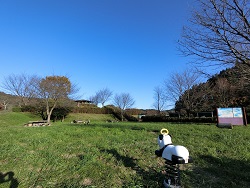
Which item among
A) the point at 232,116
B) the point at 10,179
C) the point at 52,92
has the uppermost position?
the point at 52,92

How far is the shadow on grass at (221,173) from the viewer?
2.78 meters

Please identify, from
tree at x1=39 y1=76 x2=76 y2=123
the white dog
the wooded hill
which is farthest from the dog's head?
the wooded hill

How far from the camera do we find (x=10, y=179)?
261 centimetres

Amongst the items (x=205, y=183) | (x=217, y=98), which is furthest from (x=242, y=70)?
(x=217, y=98)

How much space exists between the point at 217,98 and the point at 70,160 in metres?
27.0

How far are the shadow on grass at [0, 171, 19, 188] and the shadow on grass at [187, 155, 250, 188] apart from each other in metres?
2.68

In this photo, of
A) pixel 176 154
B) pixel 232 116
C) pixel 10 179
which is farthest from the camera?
pixel 232 116

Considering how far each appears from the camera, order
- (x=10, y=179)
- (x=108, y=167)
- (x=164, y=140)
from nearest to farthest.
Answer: (x=164, y=140) < (x=10, y=179) < (x=108, y=167)

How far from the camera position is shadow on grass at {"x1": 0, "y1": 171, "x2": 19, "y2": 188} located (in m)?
2.48

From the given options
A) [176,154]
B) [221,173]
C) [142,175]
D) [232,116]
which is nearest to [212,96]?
[232,116]

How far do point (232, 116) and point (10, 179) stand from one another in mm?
13131

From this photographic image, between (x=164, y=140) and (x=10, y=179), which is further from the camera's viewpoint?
(x=10, y=179)

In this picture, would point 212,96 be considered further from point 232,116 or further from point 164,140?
point 164,140

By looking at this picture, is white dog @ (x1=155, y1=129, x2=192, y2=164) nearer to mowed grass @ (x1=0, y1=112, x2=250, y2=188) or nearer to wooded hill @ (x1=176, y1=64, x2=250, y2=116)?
mowed grass @ (x1=0, y1=112, x2=250, y2=188)
